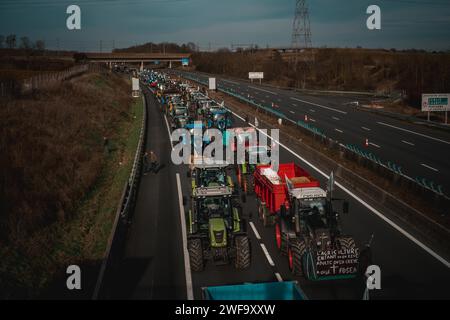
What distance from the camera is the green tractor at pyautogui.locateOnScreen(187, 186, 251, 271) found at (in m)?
15.7

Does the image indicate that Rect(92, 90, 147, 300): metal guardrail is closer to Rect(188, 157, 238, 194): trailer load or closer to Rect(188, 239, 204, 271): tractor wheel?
Rect(188, 239, 204, 271): tractor wheel

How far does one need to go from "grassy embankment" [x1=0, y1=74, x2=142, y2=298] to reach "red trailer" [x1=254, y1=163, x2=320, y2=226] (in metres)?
6.92

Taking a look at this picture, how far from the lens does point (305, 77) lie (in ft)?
406

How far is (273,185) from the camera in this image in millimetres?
20203

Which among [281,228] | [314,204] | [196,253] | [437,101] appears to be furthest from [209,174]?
[437,101]

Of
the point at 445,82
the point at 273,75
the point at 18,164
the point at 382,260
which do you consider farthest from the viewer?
the point at 273,75

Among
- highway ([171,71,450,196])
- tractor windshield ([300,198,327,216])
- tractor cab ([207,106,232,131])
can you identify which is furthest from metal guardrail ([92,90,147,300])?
tractor cab ([207,106,232,131])

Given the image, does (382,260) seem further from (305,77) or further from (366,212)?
(305,77)

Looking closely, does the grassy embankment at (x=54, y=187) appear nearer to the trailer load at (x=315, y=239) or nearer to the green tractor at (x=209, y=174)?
the green tractor at (x=209, y=174)

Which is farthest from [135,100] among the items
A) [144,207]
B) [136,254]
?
[136,254]

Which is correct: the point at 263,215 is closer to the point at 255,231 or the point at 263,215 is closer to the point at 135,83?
the point at 255,231

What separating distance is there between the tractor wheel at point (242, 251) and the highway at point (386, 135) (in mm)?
13348

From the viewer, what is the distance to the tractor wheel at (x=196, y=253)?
1571cm

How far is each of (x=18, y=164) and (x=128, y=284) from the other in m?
17.2
